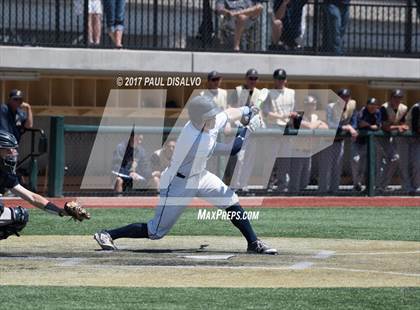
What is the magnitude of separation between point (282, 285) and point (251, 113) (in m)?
2.84

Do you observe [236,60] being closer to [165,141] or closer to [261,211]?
[165,141]

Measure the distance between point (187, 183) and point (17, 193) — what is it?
176cm

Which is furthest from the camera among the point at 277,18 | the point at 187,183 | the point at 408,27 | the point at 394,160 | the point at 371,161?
the point at 408,27

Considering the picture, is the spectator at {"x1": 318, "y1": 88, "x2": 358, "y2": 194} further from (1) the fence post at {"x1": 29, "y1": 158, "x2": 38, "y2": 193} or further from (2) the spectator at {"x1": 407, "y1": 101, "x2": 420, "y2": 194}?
(1) the fence post at {"x1": 29, "y1": 158, "x2": 38, "y2": 193}

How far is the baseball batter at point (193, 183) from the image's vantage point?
37.7ft

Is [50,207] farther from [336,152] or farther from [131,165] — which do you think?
[336,152]

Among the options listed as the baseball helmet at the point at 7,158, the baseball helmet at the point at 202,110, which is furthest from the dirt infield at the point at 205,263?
the baseball helmet at the point at 202,110

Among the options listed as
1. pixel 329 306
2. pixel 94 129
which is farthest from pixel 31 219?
pixel 329 306

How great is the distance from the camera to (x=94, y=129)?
18516mm

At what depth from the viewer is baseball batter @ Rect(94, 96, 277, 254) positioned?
11.5 m

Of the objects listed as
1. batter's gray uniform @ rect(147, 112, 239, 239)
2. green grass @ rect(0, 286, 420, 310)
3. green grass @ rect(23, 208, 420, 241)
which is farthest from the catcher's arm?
green grass @ rect(23, 208, 420, 241)

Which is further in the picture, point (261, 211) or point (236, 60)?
point (236, 60)

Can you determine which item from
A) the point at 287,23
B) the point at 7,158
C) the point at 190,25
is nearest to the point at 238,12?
the point at 287,23

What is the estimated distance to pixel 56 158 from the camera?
18250 millimetres
